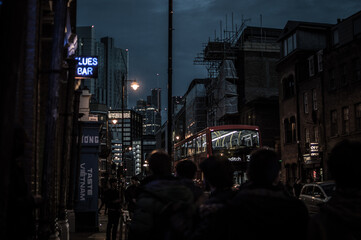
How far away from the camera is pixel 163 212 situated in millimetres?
4125

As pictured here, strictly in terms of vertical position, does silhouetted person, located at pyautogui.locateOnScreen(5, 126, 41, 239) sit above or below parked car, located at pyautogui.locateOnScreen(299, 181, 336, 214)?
above

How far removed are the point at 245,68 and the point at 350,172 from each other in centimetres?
5807

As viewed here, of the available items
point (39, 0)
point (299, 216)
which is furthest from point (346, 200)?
point (39, 0)

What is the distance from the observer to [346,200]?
2.98m

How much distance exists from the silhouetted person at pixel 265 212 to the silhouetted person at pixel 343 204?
40 cm

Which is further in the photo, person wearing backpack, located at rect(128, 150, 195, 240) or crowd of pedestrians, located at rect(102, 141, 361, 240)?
person wearing backpack, located at rect(128, 150, 195, 240)

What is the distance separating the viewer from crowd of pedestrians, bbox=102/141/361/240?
2941mm

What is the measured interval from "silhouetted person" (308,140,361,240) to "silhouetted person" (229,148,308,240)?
0.40 metres

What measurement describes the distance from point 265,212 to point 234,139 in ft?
69.8

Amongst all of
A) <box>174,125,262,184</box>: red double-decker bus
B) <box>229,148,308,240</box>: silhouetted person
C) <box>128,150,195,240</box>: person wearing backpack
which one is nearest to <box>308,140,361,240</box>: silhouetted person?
<box>229,148,308,240</box>: silhouetted person

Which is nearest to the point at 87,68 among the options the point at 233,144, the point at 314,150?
the point at 233,144

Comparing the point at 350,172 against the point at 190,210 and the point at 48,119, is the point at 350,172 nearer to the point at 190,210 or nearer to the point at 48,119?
the point at 190,210

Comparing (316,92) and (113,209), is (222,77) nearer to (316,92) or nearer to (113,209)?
(316,92)

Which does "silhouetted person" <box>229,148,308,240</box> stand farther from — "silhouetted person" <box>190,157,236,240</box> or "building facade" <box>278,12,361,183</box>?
"building facade" <box>278,12,361,183</box>
